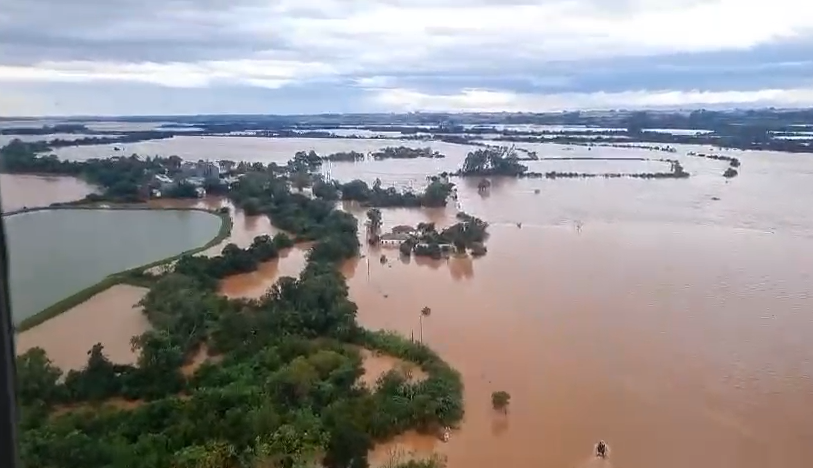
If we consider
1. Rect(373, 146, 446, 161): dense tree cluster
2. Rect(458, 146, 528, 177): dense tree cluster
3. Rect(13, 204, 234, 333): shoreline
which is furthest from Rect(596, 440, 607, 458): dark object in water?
Rect(373, 146, 446, 161): dense tree cluster

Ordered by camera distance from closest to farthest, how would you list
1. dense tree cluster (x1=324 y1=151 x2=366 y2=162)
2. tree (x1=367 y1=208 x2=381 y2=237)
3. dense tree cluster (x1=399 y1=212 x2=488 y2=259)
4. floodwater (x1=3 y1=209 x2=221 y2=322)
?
floodwater (x1=3 y1=209 x2=221 y2=322) → dense tree cluster (x1=399 y1=212 x2=488 y2=259) → tree (x1=367 y1=208 x2=381 y2=237) → dense tree cluster (x1=324 y1=151 x2=366 y2=162)

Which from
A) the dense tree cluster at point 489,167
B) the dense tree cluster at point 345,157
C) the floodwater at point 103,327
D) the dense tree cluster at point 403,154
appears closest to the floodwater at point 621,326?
the floodwater at point 103,327

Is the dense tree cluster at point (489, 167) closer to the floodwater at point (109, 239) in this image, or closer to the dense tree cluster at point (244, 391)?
the floodwater at point (109, 239)

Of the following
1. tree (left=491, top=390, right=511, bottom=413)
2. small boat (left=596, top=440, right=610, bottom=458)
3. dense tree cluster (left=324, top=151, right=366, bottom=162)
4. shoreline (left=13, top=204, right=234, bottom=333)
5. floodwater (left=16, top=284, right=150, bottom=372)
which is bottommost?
small boat (left=596, top=440, right=610, bottom=458)

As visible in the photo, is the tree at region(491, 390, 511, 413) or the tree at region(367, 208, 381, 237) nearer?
the tree at region(491, 390, 511, 413)

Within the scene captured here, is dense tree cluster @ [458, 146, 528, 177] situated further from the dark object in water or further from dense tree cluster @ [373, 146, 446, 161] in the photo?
the dark object in water

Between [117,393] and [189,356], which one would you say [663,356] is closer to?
[189,356]

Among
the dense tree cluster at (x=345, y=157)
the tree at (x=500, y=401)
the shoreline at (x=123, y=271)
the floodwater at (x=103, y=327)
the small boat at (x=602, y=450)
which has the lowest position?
the small boat at (x=602, y=450)
